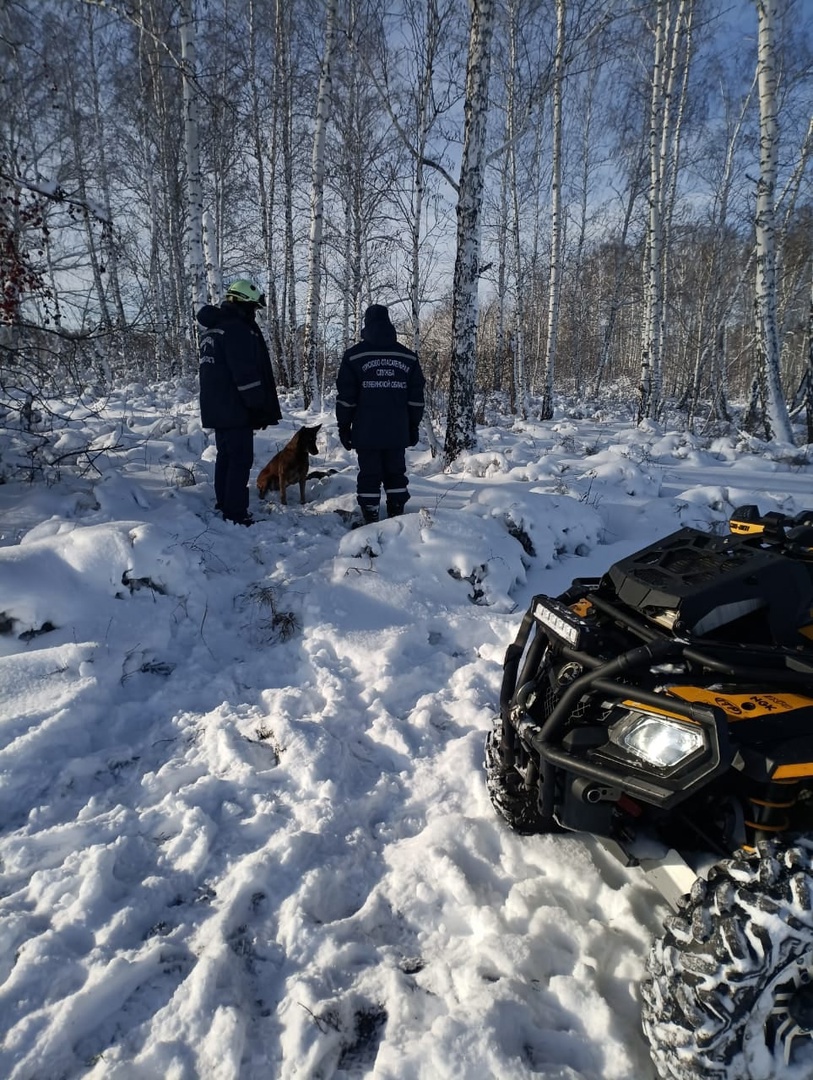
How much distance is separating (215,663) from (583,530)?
3281 mm

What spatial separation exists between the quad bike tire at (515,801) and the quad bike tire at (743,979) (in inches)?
29.9

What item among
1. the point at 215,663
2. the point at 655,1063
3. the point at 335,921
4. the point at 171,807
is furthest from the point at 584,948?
the point at 215,663

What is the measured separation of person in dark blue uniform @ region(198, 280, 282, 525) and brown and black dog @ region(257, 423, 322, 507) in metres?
0.54

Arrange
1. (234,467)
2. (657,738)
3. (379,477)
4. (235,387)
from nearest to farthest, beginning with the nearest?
(657,738)
(235,387)
(234,467)
(379,477)

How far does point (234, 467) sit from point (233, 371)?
0.84 metres

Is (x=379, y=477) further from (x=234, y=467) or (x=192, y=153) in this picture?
(x=192, y=153)

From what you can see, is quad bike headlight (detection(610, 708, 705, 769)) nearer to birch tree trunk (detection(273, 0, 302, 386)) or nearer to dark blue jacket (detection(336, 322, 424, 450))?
dark blue jacket (detection(336, 322, 424, 450))

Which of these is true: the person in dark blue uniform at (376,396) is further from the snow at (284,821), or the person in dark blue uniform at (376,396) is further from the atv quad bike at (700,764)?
the atv quad bike at (700,764)

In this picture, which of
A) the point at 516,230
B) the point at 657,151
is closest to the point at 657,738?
the point at 657,151

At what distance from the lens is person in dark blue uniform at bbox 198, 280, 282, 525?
17.3 ft

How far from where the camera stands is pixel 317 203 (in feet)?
40.2

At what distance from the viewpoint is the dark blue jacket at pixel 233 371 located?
5.26 metres

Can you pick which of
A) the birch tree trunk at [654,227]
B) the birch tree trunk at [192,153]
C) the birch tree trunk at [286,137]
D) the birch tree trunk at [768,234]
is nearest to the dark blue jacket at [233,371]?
the birch tree trunk at [192,153]

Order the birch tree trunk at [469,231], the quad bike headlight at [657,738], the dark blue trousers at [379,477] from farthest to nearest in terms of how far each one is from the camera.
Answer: the birch tree trunk at [469,231]
the dark blue trousers at [379,477]
the quad bike headlight at [657,738]
